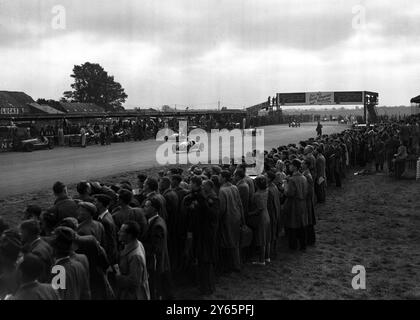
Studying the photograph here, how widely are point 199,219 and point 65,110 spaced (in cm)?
6060

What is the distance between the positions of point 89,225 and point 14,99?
55.0 m

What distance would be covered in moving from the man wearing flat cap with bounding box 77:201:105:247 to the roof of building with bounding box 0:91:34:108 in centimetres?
4887

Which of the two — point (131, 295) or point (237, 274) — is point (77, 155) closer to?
point (237, 274)

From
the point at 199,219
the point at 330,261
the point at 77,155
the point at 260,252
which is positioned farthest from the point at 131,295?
the point at 77,155

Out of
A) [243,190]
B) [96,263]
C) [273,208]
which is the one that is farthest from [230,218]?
[96,263]

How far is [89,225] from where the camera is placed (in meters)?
5.32

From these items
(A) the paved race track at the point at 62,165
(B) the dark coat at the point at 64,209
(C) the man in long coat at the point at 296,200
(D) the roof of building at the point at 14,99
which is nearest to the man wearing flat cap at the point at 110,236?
(B) the dark coat at the point at 64,209

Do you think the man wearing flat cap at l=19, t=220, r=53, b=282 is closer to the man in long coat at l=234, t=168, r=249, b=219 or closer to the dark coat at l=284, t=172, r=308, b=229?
the man in long coat at l=234, t=168, r=249, b=219

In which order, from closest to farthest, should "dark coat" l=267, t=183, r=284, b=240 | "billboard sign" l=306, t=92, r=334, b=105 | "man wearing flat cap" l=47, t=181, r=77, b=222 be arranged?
"man wearing flat cap" l=47, t=181, r=77, b=222, "dark coat" l=267, t=183, r=284, b=240, "billboard sign" l=306, t=92, r=334, b=105

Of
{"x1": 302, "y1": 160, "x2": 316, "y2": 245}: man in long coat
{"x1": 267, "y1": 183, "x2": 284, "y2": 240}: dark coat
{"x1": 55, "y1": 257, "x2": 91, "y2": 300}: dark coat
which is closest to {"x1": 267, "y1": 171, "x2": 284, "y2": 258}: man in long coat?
{"x1": 267, "y1": 183, "x2": 284, "y2": 240}: dark coat

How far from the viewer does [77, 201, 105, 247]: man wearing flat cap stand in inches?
207

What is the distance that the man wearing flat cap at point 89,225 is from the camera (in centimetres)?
526
